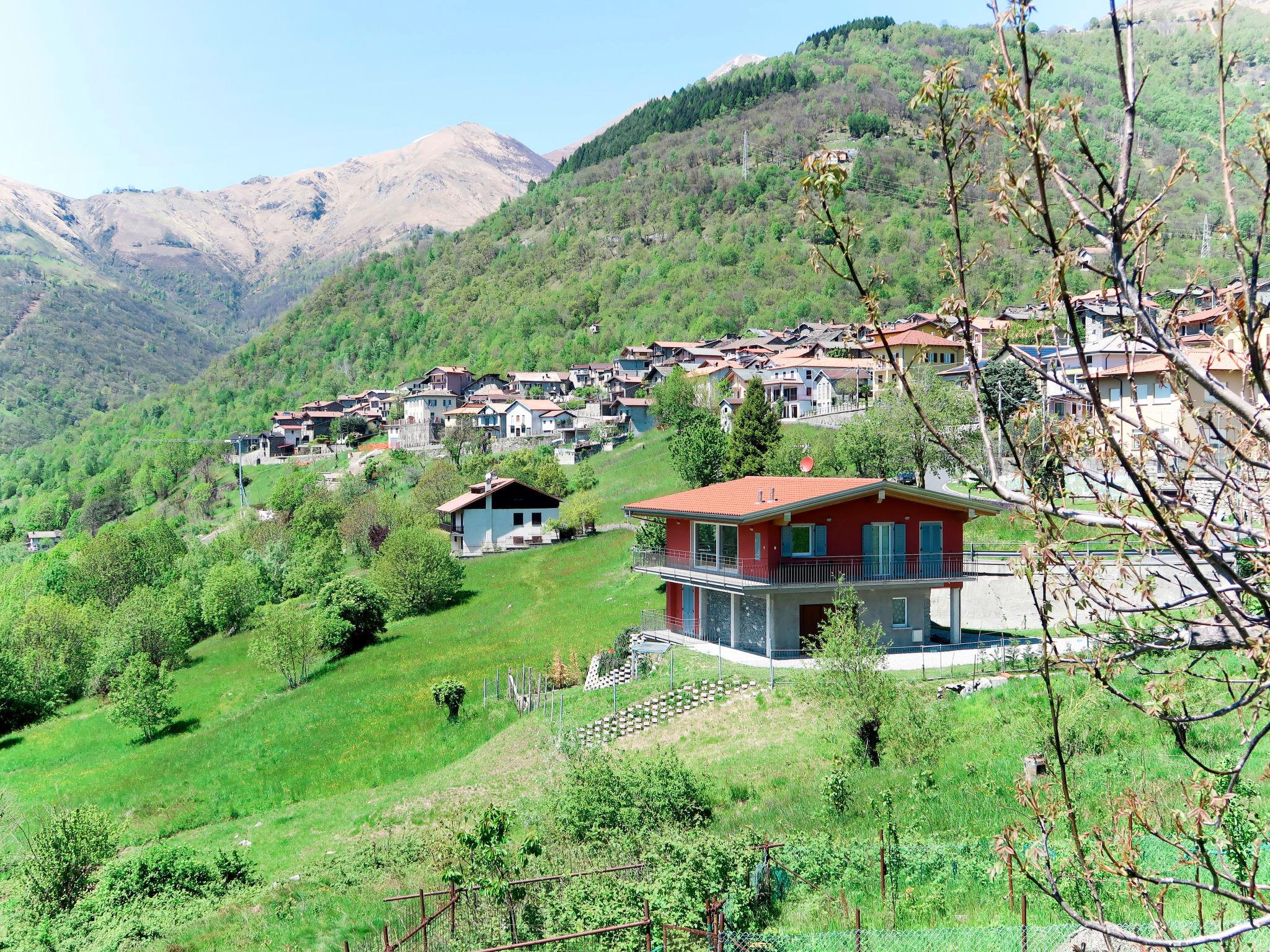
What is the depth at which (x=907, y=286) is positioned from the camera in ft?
443

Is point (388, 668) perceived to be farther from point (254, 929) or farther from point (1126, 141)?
point (1126, 141)

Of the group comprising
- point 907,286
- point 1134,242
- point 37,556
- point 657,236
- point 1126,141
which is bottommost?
point 37,556

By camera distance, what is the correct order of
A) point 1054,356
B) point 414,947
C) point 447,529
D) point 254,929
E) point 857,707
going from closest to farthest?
point 1054,356 → point 414,947 → point 254,929 → point 857,707 → point 447,529

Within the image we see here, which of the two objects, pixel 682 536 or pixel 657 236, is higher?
pixel 657 236

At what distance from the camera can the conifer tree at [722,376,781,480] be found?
2073 inches

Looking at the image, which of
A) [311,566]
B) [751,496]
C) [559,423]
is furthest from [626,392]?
[751,496]

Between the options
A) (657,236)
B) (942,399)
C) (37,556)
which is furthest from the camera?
(657,236)

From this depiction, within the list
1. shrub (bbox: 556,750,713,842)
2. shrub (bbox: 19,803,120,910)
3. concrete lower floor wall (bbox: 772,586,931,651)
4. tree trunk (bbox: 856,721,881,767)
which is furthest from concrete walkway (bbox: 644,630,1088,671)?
shrub (bbox: 19,803,120,910)

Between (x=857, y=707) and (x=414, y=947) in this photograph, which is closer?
(x=414, y=947)

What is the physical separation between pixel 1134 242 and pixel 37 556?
10633 centimetres

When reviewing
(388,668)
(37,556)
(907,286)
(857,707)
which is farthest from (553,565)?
(907,286)

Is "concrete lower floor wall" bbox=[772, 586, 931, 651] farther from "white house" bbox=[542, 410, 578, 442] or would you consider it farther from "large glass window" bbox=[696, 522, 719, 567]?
"white house" bbox=[542, 410, 578, 442]

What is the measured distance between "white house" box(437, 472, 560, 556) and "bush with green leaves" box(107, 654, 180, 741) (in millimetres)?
26427

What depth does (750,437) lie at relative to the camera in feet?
175
